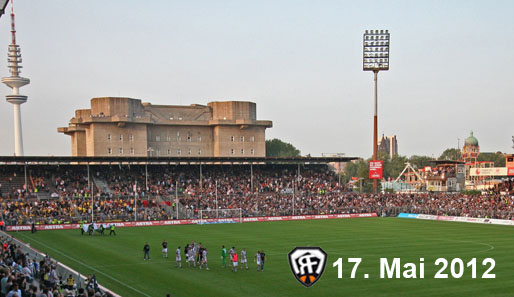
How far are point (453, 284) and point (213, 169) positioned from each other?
204 feet

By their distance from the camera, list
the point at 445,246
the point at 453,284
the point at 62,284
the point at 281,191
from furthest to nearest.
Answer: the point at 281,191, the point at 445,246, the point at 453,284, the point at 62,284

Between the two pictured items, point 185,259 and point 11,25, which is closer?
point 185,259

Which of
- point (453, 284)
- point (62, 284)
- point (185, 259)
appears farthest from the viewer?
point (185, 259)

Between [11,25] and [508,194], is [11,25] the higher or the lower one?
the higher one

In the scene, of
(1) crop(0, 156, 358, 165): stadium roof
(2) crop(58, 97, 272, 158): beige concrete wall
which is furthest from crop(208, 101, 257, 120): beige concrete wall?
(1) crop(0, 156, 358, 165): stadium roof

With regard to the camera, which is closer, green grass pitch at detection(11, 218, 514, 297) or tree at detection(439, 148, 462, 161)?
green grass pitch at detection(11, 218, 514, 297)

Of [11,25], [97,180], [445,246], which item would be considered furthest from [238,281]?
[11,25]

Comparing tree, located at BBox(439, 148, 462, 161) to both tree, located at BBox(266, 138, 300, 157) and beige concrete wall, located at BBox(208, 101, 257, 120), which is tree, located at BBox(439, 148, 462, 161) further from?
beige concrete wall, located at BBox(208, 101, 257, 120)

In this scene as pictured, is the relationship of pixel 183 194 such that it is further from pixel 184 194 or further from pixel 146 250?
pixel 146 250

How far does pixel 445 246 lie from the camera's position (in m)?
41.0

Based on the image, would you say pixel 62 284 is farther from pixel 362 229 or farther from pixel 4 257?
pixel 362 229

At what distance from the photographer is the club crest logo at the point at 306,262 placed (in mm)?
12805

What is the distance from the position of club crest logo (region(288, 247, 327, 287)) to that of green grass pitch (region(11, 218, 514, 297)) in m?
12.4

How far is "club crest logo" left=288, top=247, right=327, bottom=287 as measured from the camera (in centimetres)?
1280
